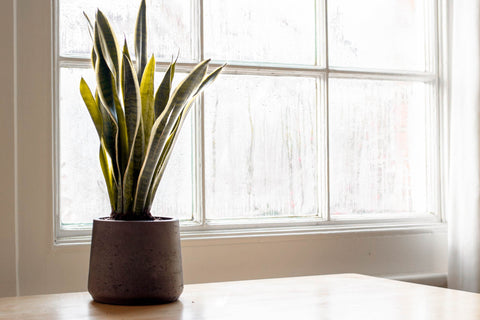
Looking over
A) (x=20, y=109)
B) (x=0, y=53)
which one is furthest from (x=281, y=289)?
(x=0, y=53)

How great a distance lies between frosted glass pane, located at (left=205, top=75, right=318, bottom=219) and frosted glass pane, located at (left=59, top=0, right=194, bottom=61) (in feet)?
0.61

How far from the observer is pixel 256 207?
2029mm

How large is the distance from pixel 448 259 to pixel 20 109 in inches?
57.8

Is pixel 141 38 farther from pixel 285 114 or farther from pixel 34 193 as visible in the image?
pixel 285 114

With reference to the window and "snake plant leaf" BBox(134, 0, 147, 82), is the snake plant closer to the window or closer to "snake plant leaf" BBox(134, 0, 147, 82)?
"snake plant leaf" BBox(134, 0, 147, 82)

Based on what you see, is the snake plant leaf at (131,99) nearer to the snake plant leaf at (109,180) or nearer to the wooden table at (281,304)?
the snake plant leaf at (109,180)

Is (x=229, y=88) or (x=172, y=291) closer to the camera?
(x=172, y=291)

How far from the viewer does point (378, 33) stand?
2.24 metres

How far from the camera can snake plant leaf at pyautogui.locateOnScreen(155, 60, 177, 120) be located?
4.61 feet

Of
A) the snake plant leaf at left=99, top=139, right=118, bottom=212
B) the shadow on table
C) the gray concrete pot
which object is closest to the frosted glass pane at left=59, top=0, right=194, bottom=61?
the snake plant leaf at left=99, top=139, right=118, bottom=212

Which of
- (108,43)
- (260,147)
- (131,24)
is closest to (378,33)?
(260,147)

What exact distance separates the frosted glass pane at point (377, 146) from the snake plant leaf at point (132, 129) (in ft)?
3.07

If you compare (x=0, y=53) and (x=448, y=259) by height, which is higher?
(x=0, y=53)

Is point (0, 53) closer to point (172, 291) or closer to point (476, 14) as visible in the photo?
point (172, 291)
